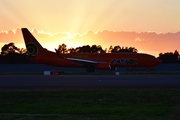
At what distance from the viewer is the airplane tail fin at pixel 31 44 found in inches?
1917

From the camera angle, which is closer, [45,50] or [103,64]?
[103,64]

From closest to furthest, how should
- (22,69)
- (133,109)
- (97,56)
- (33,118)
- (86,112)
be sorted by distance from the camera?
(33,118) → (86,112) → (133,109) → (97,56) → (22,69)

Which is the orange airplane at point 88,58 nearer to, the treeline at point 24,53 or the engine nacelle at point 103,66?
the engine nacelle at point 103,66

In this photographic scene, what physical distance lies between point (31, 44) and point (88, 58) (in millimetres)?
12376

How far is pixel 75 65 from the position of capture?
48.8 meters

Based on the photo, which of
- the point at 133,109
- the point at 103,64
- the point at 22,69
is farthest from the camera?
the point at 22,69

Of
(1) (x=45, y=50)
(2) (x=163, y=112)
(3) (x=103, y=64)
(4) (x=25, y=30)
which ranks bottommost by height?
(2) (x=163, y=112)

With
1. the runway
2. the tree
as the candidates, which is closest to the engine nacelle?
the runway

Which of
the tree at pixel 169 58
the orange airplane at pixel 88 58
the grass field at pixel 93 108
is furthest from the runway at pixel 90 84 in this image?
the tree at pixel 169 58

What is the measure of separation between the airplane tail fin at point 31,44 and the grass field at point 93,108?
34935 mm

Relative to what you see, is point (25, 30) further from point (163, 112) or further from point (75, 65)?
point (163, 112)

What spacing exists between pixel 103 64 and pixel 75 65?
21.6ft

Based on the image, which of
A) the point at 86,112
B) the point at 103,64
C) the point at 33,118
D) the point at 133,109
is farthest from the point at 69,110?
the point at 103,64

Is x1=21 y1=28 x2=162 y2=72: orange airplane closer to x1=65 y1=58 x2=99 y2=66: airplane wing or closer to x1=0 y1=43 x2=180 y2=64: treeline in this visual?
x1=65 y1=58 x2=99 y2=66: airplane wing
